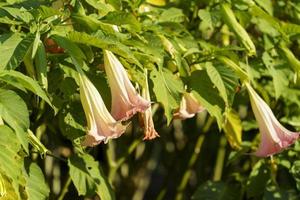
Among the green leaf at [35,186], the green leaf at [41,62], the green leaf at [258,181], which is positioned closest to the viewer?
the green leaf at [41,62]

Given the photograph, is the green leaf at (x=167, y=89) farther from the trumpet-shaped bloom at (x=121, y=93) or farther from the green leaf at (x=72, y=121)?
the green leaf at (x=72, y=121)

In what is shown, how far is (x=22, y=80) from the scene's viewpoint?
5.03ft

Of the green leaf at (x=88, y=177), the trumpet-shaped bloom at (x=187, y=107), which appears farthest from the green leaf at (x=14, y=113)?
the trumpet-shaped bloom at (x=187, y=107)

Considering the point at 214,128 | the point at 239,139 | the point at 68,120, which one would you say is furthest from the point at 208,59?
the point at 214,128

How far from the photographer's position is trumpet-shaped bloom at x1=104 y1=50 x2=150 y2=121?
5.64 feet

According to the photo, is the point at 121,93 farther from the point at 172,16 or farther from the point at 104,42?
the point at 172,16

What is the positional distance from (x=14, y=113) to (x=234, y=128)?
1142 millimetres

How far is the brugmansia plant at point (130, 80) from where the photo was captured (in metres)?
1.62

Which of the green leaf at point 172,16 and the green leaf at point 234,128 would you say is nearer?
the green leaf at point 172,16

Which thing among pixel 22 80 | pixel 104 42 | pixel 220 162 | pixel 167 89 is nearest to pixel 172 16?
pixel 167 89

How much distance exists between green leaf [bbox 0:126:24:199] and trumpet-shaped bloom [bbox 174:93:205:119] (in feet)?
2.07

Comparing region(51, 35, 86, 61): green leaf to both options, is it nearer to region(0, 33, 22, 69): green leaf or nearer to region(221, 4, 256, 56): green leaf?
region(0, 33, 22, 69): green leaf

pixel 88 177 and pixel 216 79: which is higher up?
pixel 216 79

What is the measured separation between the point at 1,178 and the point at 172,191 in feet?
7.19
